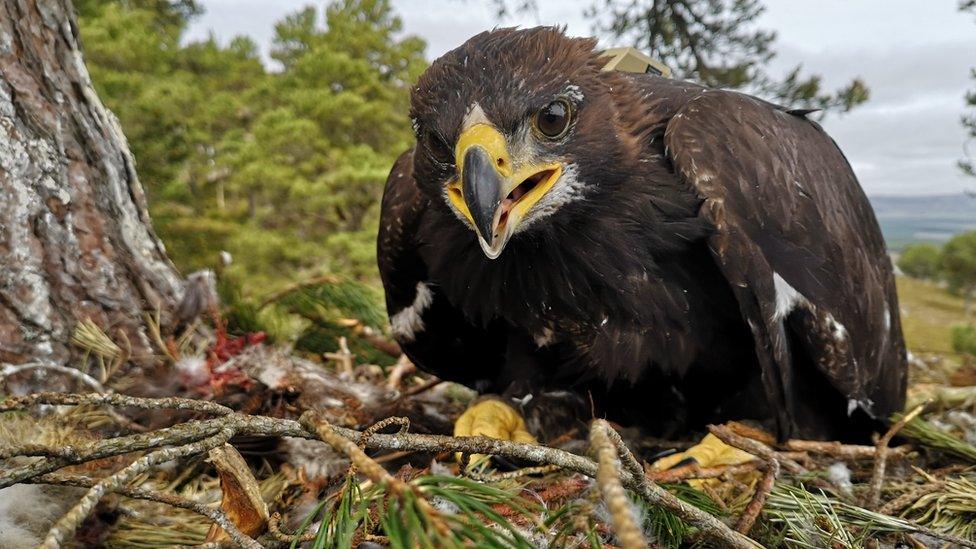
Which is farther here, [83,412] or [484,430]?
[484,430]

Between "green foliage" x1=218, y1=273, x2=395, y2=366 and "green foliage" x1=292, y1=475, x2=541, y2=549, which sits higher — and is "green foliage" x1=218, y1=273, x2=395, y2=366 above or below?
above

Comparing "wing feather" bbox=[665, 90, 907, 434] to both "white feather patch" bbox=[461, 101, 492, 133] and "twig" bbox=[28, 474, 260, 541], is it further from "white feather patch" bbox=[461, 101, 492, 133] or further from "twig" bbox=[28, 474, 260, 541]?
"twig" bbox=[28, 474, 260, 541]

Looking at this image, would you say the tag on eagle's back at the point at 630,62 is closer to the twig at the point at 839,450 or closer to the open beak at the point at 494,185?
the open beak at the point at 494,185

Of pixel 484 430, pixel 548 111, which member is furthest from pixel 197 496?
pixel 548 111

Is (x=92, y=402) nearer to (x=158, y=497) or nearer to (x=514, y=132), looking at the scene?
(x=158, y=497)

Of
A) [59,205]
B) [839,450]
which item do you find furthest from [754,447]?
[59,205]

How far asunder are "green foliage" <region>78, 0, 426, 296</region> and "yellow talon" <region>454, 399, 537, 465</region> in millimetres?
11121

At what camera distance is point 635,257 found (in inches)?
79.9

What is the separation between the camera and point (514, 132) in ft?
5.88

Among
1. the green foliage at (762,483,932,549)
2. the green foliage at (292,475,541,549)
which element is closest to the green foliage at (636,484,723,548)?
the green foliage at (762,483,932,549)

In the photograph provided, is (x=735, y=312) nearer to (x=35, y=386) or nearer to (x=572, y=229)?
(x=572, y=229)

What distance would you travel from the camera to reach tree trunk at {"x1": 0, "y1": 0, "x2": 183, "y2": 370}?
1861 millimetres

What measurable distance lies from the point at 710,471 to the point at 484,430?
962mm

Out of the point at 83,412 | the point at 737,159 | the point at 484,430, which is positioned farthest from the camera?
the point at 484,430
